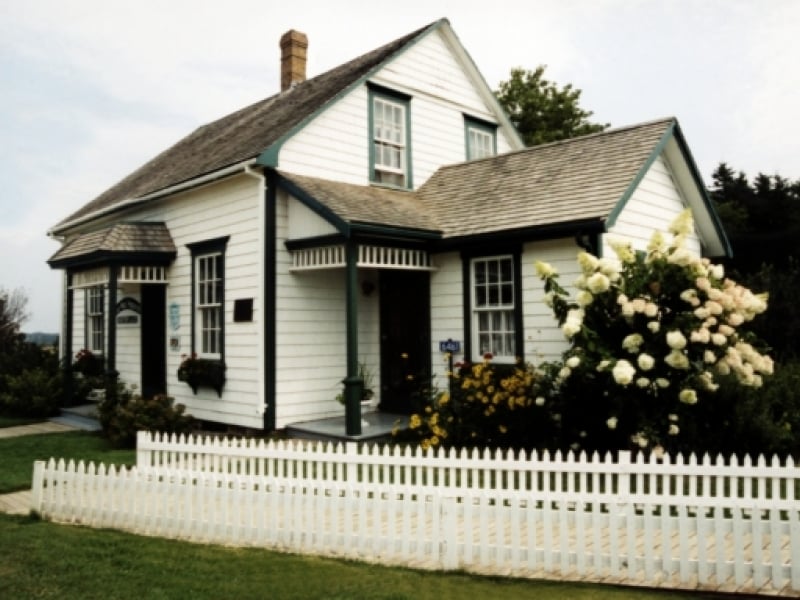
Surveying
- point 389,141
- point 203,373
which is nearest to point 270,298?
point 203,373

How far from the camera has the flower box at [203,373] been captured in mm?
12406

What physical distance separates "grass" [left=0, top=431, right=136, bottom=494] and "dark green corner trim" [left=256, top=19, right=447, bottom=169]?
520cm

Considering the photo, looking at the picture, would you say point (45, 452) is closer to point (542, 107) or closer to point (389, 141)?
point (389, 141)

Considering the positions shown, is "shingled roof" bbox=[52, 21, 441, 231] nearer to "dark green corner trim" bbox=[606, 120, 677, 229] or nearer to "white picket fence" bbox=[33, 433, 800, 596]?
"dark green corner trim" bbox=[606, 120, 677, 229]

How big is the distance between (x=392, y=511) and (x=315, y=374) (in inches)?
268

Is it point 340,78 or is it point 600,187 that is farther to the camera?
point 340,78

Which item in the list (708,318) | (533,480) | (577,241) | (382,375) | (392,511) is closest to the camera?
(392,511)

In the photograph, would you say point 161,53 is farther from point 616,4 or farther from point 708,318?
point 708,318

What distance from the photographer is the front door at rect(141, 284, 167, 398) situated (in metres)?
14.8

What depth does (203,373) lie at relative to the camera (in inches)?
496

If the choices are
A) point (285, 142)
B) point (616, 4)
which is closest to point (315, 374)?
point (285, 142)

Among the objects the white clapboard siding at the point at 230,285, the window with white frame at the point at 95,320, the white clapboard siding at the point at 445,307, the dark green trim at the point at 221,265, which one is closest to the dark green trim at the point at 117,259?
the white clapboard siding at the point at 230,285

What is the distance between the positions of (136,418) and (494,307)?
6096 millimetres

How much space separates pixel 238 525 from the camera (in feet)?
19.5
